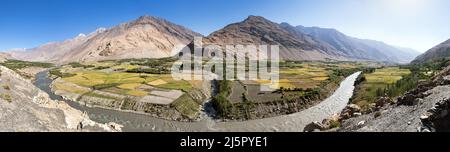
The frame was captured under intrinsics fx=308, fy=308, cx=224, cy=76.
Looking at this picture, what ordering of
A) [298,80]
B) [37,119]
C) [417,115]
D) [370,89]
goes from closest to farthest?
[417,115], [37,119], [370,89], [298,80]

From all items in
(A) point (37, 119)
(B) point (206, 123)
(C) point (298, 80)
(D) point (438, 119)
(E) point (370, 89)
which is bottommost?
(B) point (206, 123)

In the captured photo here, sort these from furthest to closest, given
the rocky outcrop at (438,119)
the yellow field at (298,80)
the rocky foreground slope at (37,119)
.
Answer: the yellow field at (298,80), the rocky foreground slope at (37,119), the rocky outcrop at (438,119)

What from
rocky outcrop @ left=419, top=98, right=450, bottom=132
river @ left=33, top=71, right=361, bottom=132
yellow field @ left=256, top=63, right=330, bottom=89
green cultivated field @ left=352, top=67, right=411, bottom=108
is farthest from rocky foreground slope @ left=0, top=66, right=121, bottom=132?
yellow field @ left=256, top=63, right=330, bottom=89

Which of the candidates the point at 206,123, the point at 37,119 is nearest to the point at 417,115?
the point at 206,123

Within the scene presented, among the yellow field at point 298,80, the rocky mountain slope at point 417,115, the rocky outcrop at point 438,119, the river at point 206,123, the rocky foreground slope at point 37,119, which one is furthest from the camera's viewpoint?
the yellow field at point 298,80

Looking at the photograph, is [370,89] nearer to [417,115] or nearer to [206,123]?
[206,123]

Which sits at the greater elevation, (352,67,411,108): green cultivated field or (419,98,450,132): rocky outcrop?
(419,98,450,132): rocky outcrop

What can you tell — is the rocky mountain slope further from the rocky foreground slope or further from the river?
the rocky foreground slope

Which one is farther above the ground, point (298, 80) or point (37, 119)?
point (298, 80)

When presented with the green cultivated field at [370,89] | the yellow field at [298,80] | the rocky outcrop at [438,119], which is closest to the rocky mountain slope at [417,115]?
the rocky outcrop at [438,119]

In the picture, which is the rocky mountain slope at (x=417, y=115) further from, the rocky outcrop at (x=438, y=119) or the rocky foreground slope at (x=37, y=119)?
the rocky foreground slope at (x=37, y=119)

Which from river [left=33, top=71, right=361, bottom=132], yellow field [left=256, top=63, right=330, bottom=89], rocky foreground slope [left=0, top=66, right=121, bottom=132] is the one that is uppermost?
yellow field [left=256, top=63, right=330, bottom=89]
